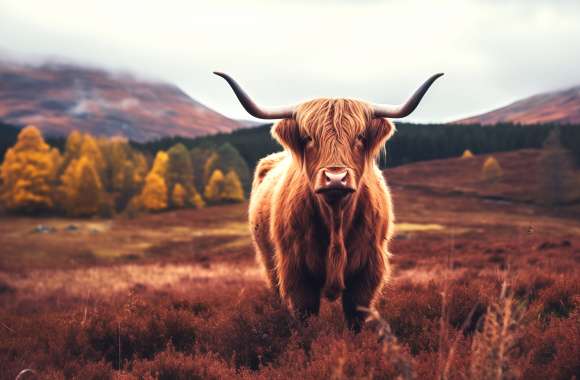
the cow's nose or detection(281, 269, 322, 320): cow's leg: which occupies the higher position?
the cow's nose

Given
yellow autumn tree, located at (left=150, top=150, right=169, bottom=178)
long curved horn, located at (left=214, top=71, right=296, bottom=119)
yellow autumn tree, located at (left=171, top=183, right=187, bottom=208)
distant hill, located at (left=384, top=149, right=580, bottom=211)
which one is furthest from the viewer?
yellow autumn tree, located at (left=150, top=150, right=169, bottom=178)

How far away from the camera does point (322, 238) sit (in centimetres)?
424

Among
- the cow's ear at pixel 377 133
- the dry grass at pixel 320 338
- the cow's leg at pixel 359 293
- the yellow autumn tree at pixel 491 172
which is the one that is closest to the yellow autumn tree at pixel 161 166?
the yellow autumn tree at pixel 491 172

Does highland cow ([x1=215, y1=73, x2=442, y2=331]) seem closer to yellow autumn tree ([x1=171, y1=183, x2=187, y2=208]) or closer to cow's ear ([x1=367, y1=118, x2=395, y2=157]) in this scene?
cow's ear ([x1=367, y1=118, x2=395, y2=157])

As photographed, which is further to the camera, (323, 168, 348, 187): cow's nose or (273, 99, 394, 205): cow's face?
(273, 99, 394, 205): cow's face

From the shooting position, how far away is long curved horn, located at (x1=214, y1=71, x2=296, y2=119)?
13.3 ft

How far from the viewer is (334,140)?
3.65 m

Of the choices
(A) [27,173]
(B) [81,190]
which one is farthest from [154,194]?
(A) [27,173]

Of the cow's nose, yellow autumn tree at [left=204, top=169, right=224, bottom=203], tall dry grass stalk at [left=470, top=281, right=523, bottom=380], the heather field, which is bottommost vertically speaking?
yellow autumn tree at [left=204, top=169, right=224, bottom=203]

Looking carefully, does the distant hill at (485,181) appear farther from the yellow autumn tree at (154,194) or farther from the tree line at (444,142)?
the yellow autumn tree at (154,194)

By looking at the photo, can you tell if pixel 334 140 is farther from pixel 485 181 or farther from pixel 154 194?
pixel 485 181

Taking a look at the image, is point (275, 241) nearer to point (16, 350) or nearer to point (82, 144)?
point (16, 350)

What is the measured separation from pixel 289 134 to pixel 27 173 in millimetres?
45236

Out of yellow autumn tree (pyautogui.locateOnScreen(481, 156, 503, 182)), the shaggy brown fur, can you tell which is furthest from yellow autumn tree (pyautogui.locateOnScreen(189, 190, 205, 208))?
the shaggy brown fur
